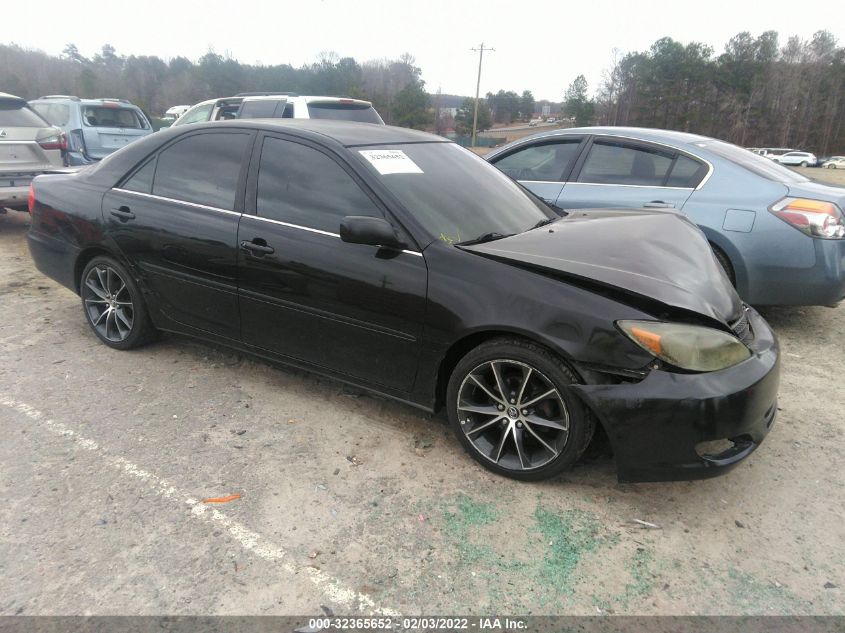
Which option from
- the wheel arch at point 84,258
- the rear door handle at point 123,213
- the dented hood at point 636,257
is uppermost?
the dented hood at point 636,257

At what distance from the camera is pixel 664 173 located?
4.88 m

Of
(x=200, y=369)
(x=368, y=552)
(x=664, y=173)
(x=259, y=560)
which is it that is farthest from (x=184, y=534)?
(x=664, y=173)

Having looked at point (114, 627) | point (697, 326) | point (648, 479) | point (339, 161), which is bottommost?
point (114, 627)

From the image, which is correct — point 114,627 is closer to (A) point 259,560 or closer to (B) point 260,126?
(A) point 259,560

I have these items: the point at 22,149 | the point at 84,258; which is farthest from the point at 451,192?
the point at 22,149

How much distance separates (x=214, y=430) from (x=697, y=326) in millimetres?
2523

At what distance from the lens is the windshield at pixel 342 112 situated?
8.37 metres

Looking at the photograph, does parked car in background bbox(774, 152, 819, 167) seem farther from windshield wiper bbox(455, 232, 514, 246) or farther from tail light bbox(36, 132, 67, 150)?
windshield wiper bbox(455, 232, 514, 246)

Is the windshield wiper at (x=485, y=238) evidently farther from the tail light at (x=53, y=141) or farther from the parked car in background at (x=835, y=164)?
the parked car in background at (x=835, y=164)

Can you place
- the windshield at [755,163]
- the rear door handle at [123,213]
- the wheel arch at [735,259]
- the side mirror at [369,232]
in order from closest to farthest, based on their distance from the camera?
the side mirror at [369,232] → the rear door handle at [123,213] → the wheel arch at [735,259] → the windshield at [755,163]

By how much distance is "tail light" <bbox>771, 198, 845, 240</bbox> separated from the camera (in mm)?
4172

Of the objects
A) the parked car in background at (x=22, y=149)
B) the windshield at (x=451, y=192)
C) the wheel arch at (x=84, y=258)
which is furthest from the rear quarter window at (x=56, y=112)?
the windshield at (x=451, y=192)

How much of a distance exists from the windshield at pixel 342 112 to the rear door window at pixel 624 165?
155 inches

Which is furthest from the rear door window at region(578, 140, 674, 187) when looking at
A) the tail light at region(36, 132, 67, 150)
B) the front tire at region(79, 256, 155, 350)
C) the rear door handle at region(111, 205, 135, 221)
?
the tail light at region(36, 132, 67, 150)
